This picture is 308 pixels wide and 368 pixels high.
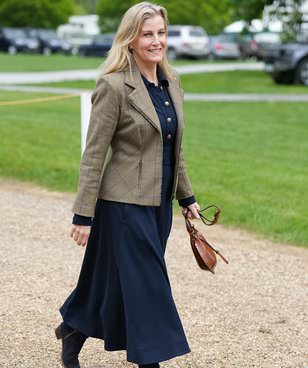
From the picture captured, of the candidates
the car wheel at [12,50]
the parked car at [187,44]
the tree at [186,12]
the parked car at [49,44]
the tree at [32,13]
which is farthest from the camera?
the tree at [32,13]

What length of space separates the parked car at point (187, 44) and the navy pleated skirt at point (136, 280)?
44444 mm

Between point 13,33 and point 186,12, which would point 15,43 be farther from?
point 186,12

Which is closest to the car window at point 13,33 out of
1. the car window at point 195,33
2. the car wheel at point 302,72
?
the car window at point 195,33

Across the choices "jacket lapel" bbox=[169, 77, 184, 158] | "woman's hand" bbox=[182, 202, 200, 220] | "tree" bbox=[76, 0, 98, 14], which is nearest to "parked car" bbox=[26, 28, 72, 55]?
"tree" bbox=[76, 0, 98, 14]

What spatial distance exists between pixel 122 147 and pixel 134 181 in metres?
0.16

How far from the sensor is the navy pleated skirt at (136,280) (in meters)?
4.39

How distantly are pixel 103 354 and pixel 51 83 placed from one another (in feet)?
67.9

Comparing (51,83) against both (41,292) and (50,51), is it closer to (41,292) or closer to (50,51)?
(41,292)

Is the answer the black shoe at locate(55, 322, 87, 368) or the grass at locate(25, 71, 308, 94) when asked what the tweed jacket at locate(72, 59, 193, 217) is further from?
the grass at locate(25, 71, 308, 94)

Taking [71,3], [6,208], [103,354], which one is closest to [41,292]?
[103,354]

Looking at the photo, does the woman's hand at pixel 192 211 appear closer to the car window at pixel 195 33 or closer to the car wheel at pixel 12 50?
the car window at pixel 195 33

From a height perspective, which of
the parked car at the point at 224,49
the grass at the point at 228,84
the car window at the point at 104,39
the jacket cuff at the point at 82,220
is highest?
the jacket cuff at the point at 82,220

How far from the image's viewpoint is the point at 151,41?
14.3 ft

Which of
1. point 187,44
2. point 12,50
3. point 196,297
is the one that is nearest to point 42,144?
point 196,297
